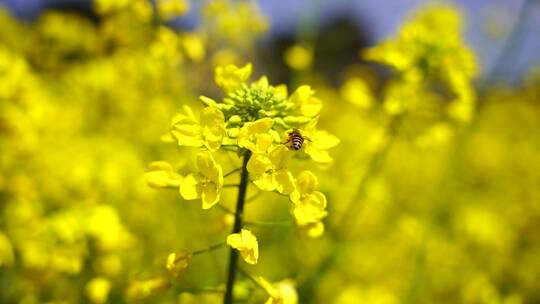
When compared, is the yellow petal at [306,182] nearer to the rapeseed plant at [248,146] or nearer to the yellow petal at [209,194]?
the rapeseed plant at [248,146]

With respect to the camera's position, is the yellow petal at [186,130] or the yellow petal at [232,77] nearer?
the yellow petal at [186,130]

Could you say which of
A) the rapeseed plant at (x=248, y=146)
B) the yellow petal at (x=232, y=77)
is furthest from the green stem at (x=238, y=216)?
the yellow petal at (x=232, y=77)

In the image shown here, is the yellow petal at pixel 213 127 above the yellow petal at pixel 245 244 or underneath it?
above

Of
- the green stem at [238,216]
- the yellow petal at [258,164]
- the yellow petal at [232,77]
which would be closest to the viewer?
the yellow petal at [258,164]

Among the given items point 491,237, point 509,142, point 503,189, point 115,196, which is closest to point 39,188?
point 115,196

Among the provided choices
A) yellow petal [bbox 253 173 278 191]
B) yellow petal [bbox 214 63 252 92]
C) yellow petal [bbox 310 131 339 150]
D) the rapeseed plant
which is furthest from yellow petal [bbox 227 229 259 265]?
yellow petal [bbox 214 63 252 92]

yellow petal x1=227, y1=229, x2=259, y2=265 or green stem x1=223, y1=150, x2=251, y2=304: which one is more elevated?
green stem x1=223, y1=150, x2=251, y2=304

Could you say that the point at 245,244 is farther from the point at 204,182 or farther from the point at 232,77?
the point at 232,77

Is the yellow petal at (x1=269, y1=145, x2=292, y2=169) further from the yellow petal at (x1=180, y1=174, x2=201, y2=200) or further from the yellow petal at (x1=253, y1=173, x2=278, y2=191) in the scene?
the yellow petal at (x1=180, y1=174, x2=201, y2=200)

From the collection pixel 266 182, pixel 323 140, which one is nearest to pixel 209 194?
pixel 266 182

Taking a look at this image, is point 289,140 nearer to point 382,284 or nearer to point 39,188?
point 39,188

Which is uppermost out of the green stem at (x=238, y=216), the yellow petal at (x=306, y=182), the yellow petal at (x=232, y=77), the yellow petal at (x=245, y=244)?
the yellow petal at (x=232, y=77)
